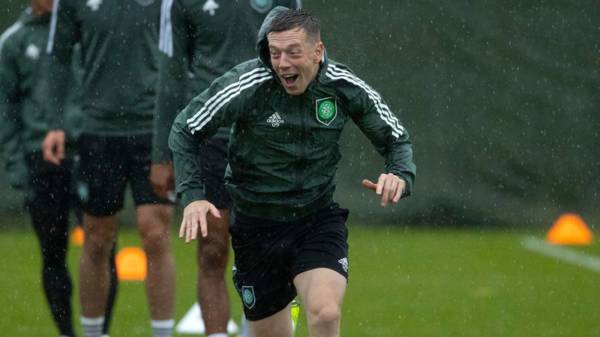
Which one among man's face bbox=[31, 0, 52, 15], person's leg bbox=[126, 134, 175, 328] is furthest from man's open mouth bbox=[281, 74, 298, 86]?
man's face bbox=[31, 0, 52, 15]

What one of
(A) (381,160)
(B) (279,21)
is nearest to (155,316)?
(B) (279,21)

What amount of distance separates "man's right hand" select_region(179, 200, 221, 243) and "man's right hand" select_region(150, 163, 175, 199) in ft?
3.80

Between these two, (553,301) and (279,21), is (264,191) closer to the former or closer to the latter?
(279,21)

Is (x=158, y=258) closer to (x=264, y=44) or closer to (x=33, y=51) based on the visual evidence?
(x=33, y=51)

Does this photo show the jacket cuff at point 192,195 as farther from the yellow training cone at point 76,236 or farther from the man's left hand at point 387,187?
the yellow training cone at point 76,236

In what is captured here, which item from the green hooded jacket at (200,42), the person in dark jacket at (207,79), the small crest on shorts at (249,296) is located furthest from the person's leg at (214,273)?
the small crest on shorts at (249,296)

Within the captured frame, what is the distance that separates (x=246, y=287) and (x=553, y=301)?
4.42 m

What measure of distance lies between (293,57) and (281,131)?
14.4 inches

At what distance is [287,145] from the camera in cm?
584

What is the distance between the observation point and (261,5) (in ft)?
22.8

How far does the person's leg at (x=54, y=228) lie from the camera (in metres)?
7.64

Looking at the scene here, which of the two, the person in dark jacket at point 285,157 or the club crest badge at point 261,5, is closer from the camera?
the person in dark jacket at point 285,157

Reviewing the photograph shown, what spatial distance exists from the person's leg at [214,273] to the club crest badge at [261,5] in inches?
Answer: 39.9

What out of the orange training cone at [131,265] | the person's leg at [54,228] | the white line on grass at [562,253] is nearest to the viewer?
the person's leg at [54,228]
